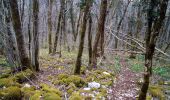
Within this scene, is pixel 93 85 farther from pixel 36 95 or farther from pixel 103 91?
pixel 36 95

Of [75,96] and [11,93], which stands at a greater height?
[11,93]

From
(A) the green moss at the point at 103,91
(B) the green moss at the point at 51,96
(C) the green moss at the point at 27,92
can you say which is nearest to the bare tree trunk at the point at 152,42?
(A) the green moss at the point at 103,91

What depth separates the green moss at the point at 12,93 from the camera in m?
5.99

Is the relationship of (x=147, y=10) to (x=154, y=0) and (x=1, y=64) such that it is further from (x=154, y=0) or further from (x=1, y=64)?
(x=1, y=64)

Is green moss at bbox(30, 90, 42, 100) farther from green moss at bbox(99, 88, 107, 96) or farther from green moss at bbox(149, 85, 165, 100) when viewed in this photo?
green moss at bbox(149, 85, 165, 100)

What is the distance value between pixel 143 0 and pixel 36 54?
5.08 m

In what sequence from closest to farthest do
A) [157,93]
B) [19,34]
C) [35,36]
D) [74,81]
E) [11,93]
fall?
[11,93], [157,93], [74,81], [19,34], [35,36]

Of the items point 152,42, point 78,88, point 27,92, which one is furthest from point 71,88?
point 152,42

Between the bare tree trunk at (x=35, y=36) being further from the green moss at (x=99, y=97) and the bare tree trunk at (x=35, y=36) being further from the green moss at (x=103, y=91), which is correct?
the green moss at (x=99, y=97)

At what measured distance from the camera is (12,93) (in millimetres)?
6094

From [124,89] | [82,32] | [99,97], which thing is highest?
[82,32]

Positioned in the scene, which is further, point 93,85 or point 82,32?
point 82,32

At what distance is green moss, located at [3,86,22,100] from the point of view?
5.99 m

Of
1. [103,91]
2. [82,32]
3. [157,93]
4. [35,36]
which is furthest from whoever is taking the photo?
[35,36]
